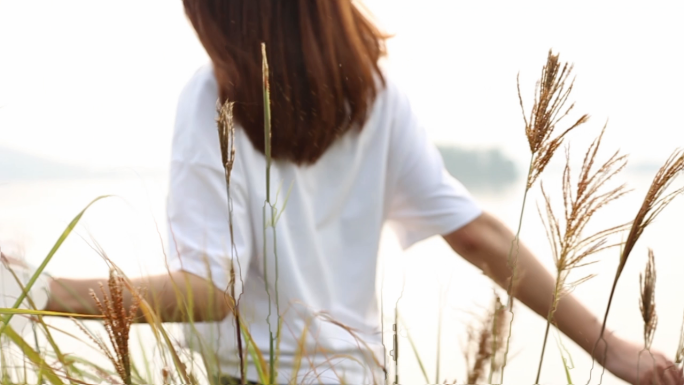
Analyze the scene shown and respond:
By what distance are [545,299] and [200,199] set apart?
0.55 meters

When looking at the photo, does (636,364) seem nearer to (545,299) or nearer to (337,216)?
(545,299)

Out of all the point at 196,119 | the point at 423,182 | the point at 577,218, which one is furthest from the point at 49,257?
the point at 423,182

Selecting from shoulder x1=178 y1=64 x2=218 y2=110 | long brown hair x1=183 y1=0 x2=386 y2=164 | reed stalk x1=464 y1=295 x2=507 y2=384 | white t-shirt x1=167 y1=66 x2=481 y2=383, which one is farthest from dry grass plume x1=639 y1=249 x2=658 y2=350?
shoulder x1=178 y1=64 x2=218 y2=110

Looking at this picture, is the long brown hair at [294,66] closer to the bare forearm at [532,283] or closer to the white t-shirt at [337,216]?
the white t-shirt at [337,216]

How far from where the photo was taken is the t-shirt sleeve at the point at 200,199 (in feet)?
3.07

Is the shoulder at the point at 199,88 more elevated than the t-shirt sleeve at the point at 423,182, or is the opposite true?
the shoulder at the point at 199,88

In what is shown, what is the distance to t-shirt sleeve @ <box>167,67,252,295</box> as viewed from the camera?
94 cm

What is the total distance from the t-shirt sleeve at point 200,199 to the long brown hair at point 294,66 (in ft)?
0.20

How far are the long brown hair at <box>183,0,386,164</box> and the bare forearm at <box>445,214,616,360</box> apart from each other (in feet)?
0.96

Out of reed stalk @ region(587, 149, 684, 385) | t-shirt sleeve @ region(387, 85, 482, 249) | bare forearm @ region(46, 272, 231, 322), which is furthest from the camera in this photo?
t-shirt sleeve @ region(387, 85, 482, 249)

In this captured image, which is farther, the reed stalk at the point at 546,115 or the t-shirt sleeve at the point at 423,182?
the t-shirt sleeve at the point at 423,182

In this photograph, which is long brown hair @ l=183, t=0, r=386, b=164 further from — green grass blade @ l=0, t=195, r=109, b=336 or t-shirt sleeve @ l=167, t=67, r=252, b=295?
green grass blade @ l=0, t=195, r=109, b=336

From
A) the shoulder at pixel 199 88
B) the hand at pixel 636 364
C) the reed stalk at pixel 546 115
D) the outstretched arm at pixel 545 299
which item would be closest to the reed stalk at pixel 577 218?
the reed stalk at pixel 546 115

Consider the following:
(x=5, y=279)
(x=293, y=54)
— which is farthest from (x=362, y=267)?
(x=5, y=279)
